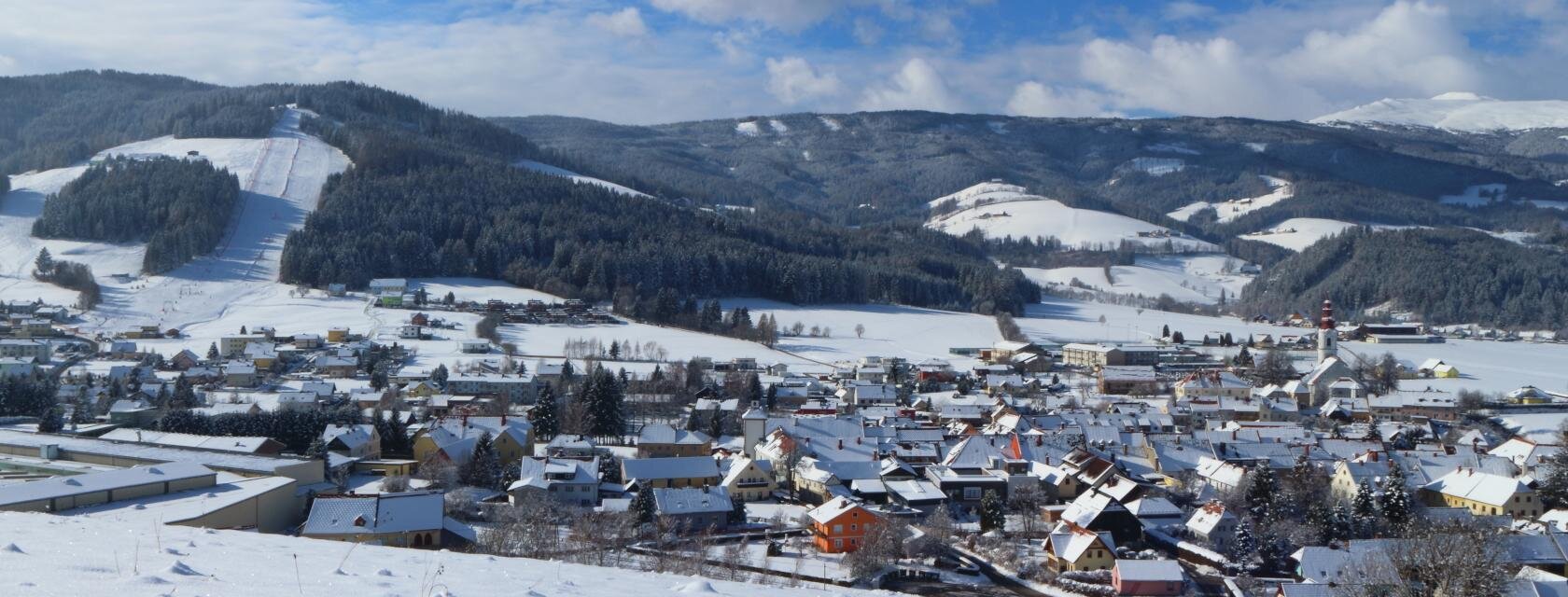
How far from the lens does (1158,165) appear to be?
599 ft

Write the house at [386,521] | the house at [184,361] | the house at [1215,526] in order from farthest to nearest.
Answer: the house at [184,361], the house at [1215,526], the house at [386,521]

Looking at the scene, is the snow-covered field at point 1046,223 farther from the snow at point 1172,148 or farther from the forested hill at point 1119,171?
the snow at point 1172,148

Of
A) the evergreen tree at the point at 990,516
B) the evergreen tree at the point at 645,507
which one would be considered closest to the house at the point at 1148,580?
the evergreen tree at the point at 990,516

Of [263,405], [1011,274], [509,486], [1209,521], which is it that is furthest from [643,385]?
[1011,274]

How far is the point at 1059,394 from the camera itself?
40719 mm

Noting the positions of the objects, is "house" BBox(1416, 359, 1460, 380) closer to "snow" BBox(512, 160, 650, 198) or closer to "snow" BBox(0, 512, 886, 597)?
"snow" BBox(0, 512, 886, 597)

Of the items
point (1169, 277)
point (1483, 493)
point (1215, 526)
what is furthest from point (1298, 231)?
point (1215, 526)

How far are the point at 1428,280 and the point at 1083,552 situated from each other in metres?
68.5

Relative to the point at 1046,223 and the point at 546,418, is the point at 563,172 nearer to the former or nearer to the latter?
the point at 1046,223

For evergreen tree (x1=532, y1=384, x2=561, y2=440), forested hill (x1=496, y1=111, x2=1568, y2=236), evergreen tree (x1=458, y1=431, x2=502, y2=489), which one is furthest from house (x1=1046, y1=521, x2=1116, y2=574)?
forested hill (x1=496, y1=111, x2=1568, y2=236)

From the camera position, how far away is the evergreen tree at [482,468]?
24.6 m

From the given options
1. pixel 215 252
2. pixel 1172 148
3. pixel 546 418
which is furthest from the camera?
pixel 1172 148

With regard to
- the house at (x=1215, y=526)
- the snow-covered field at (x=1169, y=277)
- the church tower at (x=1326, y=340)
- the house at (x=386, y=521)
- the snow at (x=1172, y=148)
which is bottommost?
the house at (x=1215, y=526)

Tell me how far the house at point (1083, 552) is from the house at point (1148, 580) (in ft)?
3.00
